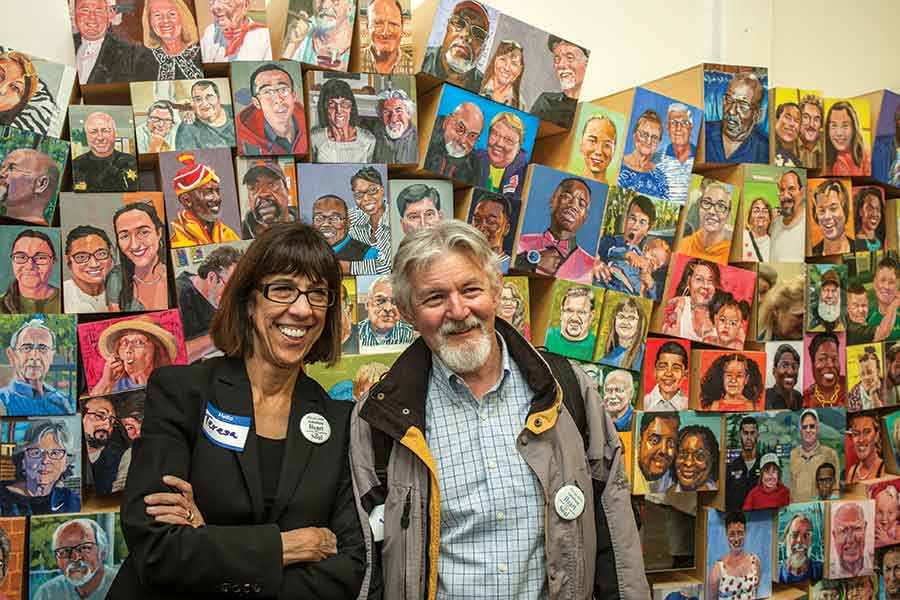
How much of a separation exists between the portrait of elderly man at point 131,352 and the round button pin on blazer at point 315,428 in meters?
0.65

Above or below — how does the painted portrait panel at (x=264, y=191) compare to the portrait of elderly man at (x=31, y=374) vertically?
above

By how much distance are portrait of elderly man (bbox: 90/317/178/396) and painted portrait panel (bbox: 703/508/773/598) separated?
6.58 feet

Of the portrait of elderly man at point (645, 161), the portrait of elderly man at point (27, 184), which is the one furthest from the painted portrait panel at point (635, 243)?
the portrait of elderly man at point (27, 184)

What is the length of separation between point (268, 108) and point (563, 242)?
1.06m

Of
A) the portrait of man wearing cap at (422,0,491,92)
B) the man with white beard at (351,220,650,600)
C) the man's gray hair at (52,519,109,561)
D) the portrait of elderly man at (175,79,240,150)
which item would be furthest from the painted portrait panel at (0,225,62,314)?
the portrait of man wearing cap at (422,0,491,92)

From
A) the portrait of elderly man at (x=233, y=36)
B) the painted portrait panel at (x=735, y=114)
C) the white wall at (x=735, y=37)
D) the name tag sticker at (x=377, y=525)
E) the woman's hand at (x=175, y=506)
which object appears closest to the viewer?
the woman's hand at (x=175, y=506)

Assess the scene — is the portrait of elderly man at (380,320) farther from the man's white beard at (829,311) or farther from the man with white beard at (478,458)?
the man's white beard at (829,311)

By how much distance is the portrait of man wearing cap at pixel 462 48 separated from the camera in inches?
109

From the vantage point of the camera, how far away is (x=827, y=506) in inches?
134

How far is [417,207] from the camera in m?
2.77

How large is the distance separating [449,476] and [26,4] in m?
1.90

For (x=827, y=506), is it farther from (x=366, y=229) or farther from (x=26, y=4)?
(x=26, y=4)

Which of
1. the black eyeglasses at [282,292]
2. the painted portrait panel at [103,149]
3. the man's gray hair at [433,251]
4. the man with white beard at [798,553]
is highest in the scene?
the painted portrait panel at [103,149]

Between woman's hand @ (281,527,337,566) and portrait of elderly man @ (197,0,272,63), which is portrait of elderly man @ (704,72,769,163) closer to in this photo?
portrait of elderly man @ (197,0,272,63)
